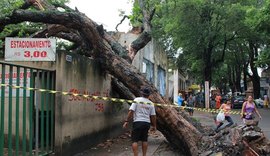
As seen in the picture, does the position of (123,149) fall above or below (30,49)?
below

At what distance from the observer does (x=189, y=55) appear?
1404 inches

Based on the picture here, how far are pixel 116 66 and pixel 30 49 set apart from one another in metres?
2.83

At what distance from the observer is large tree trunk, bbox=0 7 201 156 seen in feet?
31.4

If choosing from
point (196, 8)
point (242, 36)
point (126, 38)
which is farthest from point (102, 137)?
point (242, 36)

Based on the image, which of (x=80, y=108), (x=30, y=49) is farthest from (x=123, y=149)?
(x=30, y=49)

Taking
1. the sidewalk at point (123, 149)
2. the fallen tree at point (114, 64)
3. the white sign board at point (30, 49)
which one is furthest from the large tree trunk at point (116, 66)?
the white sign board at point (30, 49)

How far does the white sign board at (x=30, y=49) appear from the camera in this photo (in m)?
8.22

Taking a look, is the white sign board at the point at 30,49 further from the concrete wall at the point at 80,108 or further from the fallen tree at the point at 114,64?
the fallen tree at the point at 114,64

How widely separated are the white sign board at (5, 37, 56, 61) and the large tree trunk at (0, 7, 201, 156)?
150cm

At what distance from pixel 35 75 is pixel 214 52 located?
98.9 ft

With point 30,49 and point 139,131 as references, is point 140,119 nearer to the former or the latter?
point 139,131

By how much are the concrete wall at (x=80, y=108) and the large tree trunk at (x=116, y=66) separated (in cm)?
48

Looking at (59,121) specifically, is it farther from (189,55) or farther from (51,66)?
(189,55)

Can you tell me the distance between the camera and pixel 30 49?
8312 millimetres
